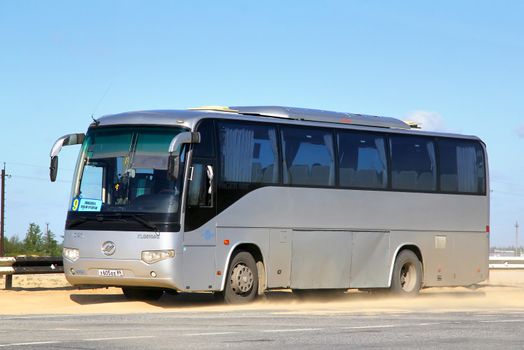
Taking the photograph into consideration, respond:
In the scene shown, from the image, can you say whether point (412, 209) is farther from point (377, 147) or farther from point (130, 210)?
point (130, 210)

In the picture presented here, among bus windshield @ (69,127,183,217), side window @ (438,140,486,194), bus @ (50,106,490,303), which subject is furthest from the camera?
side window @ (438,140,486,194)

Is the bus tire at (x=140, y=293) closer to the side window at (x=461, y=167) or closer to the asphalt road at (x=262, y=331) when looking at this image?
the asphalt road at (x=262, y=331)

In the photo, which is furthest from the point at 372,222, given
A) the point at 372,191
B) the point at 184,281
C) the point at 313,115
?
the point at 184,281

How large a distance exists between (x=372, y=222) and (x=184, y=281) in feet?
19.4

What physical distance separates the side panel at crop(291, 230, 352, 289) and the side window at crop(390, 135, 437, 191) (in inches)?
80.5

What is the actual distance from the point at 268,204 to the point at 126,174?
306 centimetres

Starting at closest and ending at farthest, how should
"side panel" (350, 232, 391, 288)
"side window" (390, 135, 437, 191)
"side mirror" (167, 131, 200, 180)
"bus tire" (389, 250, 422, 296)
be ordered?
"side mirror" (167, 131, 200, 180) → "side panel" (350, 232, 391, 288) → "side window" (390, 135, 437, 191) → "bus tire" (389, 250, 422, 296)

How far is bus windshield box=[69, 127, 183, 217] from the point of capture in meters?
22.7

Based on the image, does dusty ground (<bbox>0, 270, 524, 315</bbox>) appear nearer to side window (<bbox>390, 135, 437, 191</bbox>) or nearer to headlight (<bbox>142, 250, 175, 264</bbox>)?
headlight (<bbox>142, 250, 175, 264</bbox>)

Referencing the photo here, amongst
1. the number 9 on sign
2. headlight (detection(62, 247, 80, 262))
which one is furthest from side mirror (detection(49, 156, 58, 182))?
headlight (detection(62, 247, 80, 262))

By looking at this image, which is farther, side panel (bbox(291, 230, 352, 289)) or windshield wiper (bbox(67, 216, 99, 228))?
side panel (bbox(291, 230, 352, 289))

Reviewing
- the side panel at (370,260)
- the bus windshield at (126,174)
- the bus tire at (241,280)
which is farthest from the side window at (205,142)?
the side panel at (370,260)

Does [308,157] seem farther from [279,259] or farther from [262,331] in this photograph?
[262,331]

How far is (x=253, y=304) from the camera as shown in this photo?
24234 mm
